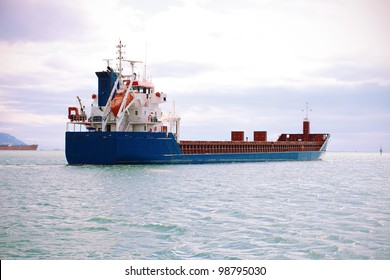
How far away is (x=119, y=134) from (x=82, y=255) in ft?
78.6

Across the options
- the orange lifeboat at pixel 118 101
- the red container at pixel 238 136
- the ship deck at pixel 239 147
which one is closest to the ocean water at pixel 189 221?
the orange lifeboat at pixel 118 101

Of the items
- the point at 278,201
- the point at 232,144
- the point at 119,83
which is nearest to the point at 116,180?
the point at 278,201

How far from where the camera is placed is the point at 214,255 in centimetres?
1062

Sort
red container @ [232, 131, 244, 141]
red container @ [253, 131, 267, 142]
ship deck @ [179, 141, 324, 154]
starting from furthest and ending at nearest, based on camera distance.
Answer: red container @ [253, 131, 267, 142] < red container @ [232, 131, 244, 141] < ship deck @ [179, 141, 324, 154]

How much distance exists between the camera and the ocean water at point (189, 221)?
430 inches

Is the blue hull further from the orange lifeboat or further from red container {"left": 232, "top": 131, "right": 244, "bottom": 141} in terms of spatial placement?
red container {"left": 232, "top": 131, "right": 244, "bottom": 141}

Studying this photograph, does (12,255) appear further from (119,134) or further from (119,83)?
(119,83)

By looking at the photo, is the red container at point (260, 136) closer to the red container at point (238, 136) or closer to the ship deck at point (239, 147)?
the red container at point (238, 136)

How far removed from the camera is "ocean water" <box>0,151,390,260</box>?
10.9 meters

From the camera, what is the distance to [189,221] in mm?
14453

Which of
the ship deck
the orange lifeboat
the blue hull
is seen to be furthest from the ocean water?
the ship deck

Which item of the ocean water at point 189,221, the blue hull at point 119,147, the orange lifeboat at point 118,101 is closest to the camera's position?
the ocean water at point 189,221

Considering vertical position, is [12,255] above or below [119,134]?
below

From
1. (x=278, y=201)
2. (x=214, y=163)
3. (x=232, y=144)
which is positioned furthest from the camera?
(x=232, y=144)
